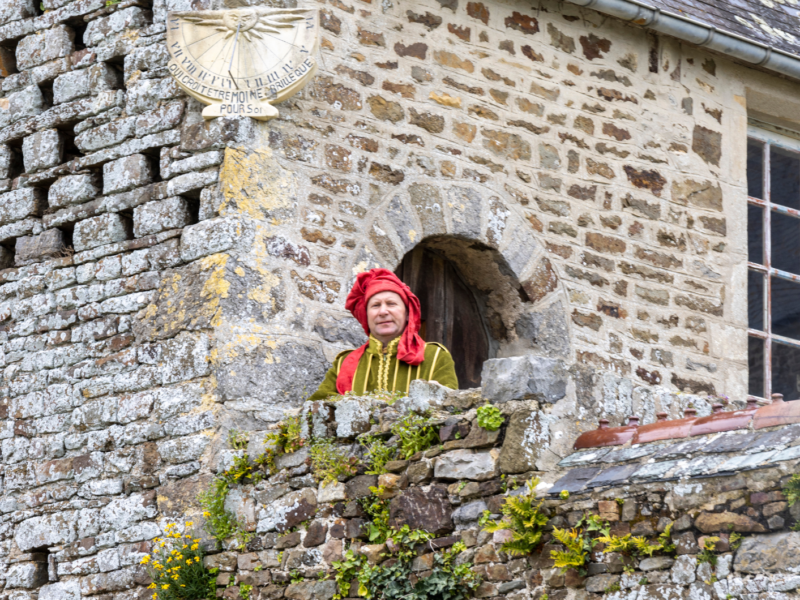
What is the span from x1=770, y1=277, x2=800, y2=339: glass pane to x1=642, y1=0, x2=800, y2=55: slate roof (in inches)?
55.9

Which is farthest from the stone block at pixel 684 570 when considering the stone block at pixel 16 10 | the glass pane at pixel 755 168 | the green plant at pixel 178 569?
the stone block at pixel 16 10

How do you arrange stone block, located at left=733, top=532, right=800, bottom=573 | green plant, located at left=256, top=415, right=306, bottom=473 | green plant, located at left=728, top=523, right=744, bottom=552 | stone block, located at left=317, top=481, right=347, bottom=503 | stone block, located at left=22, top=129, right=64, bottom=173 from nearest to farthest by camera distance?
stone block, located at left=733, top=532, right=800, bottom=573 → green plant, located at left=728, top=523, right=744, bottom=552 → stone block, located at left=317, top=481, right=347, bottom=503 → green plant, located at left=256, top=415, right=306, bottom=473 → stone block, located at left=22, top=129, right=64, bottom=173

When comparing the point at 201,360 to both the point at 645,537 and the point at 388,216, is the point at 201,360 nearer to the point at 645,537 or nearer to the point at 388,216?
the point at 388,216

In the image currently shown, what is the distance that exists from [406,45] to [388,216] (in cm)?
93

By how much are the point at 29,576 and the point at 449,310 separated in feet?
8.24

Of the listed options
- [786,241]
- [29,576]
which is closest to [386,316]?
[29,576]

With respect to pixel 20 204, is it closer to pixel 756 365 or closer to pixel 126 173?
pixel 126 173

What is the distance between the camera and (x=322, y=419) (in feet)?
16.6

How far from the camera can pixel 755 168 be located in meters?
7.95

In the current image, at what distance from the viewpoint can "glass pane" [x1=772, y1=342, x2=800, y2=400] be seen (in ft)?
25.4

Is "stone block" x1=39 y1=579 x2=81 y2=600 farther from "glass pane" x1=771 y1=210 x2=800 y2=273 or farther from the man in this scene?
"glass pane" x1=771 y1=210 x2=800 y2=273

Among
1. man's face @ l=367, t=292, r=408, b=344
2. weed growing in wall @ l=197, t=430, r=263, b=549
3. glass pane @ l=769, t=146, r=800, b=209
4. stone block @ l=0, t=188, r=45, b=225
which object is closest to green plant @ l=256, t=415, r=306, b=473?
weed growing in wall @ l=197, t=430, r=263, b=549

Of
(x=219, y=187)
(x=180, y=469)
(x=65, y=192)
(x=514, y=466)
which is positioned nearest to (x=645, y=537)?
(x=514, y=466)

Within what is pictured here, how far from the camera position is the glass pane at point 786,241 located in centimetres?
793
